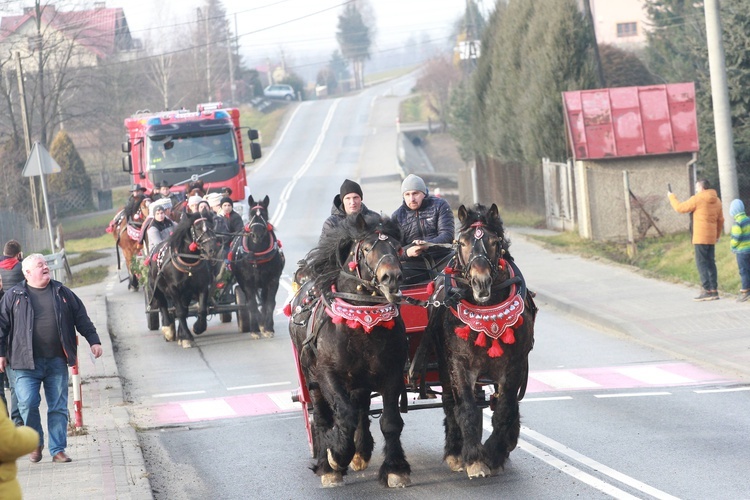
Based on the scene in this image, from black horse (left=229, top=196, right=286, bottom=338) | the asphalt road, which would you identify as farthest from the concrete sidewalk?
black horse (left=229, top=196, right=286, bottom=338)

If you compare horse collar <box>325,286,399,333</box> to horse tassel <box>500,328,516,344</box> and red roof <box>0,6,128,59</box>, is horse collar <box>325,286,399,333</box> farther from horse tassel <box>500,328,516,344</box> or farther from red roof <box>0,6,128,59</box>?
red roof <box>0,6,128,59</box>

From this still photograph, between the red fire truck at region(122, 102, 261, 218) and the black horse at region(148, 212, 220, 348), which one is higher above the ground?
the red fire truck at region(122, 102, 261, 218)

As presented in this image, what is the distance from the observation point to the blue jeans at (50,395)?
985cm

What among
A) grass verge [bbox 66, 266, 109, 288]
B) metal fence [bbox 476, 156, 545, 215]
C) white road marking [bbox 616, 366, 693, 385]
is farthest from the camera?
metal fence [bbox 476, 156, 545, 215]

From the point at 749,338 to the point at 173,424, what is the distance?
7570mm

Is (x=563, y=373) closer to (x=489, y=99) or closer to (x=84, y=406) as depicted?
(x=84, y=406)

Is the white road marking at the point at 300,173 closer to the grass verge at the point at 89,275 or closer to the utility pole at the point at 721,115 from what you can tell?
the grass verge at the point at 89,275

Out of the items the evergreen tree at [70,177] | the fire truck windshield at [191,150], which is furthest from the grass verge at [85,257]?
the evergreen tree at [70,177]

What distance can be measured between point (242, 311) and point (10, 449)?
13090mm

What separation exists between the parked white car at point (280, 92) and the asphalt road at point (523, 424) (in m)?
86.7

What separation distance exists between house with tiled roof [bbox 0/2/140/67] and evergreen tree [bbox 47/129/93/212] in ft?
13.7

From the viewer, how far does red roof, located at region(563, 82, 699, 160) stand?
27.7m

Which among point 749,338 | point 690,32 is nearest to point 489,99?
point 690,32

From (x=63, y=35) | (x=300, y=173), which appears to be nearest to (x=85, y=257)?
(x=63, y=35)
